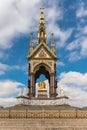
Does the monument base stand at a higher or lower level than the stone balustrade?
higher

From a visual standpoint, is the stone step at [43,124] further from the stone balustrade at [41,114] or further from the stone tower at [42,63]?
the stone tower at [42,63]

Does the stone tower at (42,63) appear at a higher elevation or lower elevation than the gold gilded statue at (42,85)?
higher

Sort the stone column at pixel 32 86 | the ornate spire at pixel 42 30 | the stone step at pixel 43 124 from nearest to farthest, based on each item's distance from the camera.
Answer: the stone step at pixel 43 124 → the stone column at pixel 32 86 → the ornate spire at pixel 42 30

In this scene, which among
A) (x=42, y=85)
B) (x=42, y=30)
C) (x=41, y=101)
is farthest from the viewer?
(x=42, y=30)

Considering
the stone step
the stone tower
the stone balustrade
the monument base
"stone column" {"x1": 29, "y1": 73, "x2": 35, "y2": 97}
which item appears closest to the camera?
the stone step

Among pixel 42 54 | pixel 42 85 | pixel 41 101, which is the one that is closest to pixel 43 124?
pixel 41 101

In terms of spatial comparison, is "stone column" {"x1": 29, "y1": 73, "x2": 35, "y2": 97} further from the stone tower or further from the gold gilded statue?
the gold gilded statue

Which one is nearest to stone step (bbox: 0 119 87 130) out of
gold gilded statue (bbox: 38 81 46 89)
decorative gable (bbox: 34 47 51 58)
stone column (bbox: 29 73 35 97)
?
stone column (bbox: 29 73 35 97)

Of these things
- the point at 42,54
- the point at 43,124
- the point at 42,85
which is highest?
the point at 42,54

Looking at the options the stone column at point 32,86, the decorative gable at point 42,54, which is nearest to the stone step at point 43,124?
the stone column at point 32,86

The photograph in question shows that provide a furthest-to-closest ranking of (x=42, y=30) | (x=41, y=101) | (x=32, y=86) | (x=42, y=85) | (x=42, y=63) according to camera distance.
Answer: (x=42, y=30), (x=42, y=85), (x=42, y=63), (x=32, y=86), (x=41, y=101)

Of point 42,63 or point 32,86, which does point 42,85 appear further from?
point 42,63

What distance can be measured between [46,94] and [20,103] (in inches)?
226

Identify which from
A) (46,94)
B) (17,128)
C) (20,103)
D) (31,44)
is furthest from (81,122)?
(31,44)
